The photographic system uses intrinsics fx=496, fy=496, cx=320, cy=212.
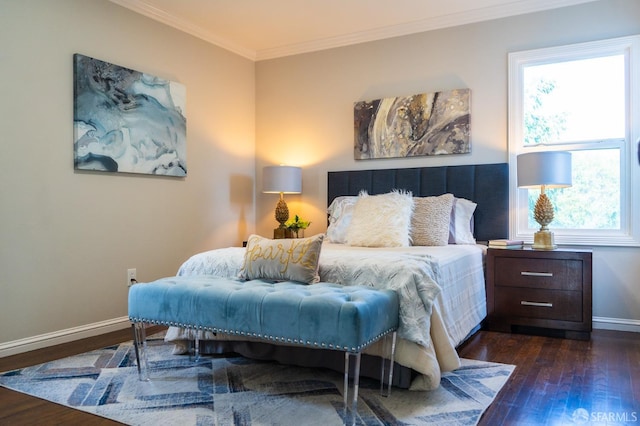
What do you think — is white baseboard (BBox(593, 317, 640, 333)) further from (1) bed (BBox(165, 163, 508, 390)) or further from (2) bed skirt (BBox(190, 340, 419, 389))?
(2) bed skirt (BBox(190, 340, 419, 389))

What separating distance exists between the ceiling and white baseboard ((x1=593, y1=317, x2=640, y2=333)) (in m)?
2.43

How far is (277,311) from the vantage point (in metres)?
2.20

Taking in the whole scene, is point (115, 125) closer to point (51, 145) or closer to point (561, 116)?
point (51, 145)

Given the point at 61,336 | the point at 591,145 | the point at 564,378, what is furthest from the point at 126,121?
the point at 591,145

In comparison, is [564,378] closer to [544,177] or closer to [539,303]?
[539,303]

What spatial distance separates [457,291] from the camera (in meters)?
3.01

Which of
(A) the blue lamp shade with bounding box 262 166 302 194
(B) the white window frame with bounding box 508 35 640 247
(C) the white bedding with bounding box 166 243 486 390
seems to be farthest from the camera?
(A) the blue lamp shade with bounding box 262 166 302 194

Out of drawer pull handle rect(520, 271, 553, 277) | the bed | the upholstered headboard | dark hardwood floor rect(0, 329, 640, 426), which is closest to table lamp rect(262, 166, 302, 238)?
the bed

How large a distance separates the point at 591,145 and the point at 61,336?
161 inches

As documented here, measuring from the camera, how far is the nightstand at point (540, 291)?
11.2ft

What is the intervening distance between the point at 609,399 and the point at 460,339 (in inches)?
32.9

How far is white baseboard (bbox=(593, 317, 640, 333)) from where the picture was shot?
11.9ft

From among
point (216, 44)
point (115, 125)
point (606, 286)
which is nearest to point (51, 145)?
point (115, 125)

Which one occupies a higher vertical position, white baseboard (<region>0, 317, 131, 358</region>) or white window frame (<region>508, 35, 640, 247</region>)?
white window frame (<region>508, 35, 640, 247</region>)
